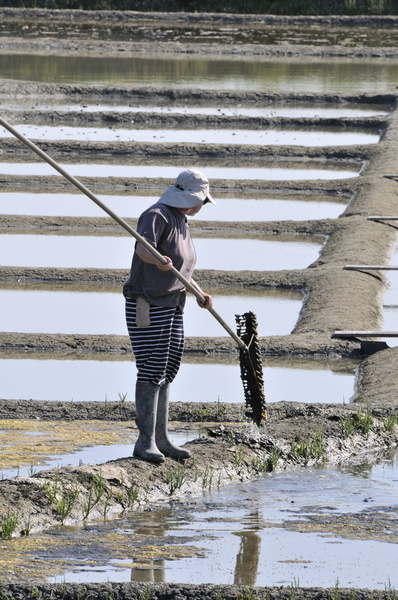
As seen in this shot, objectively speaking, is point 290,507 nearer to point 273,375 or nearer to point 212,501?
point 212,501

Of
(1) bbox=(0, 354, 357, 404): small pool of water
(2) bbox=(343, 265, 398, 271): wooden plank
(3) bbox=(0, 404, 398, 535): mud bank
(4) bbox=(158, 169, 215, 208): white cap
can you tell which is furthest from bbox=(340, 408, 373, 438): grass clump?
(2) bbox=(343, 265, 398, 271): wooden plank

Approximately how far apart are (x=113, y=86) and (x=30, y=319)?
14.3 m

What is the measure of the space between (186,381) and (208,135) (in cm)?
1123

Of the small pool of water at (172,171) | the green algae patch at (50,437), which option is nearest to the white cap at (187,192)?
the green algae patch at (50,437)

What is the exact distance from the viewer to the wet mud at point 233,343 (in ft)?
17.5

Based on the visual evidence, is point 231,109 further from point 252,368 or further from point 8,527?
point 8,527

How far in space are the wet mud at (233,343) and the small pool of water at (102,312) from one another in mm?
221

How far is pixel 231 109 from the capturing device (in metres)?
21.8

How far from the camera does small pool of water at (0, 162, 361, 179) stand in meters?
15.9

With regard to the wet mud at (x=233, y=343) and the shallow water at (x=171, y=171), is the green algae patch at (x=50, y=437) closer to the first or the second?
the wet mud at (x=233, y=343)

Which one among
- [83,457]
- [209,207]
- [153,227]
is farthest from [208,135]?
[153,227]

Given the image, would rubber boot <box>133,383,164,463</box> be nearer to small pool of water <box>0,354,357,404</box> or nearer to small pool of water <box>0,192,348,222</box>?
small pool of water <box>0,354,357,404</box>

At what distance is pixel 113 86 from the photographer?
76.7 feet

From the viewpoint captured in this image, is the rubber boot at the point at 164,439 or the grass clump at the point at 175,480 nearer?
the grass clump at the point at 175,480
